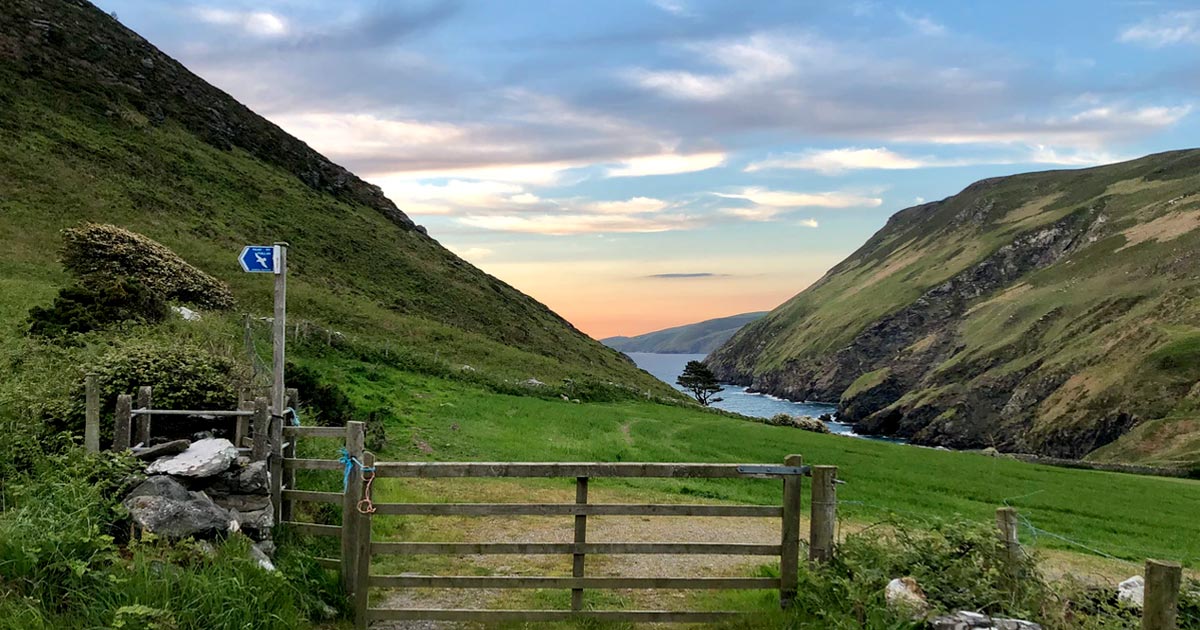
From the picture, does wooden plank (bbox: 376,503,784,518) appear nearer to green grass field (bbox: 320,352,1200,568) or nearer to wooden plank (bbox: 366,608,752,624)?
wooden plank (bbox: 366,608,752,624)

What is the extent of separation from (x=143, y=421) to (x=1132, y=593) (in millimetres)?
11682

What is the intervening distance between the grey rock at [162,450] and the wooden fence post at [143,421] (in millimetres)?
438

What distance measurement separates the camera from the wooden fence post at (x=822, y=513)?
26.5 ft

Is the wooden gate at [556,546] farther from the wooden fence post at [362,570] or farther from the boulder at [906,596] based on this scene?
the boulder at [906,596]

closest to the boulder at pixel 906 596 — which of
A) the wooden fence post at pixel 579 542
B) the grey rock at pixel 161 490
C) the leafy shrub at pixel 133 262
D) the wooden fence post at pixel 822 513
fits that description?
the wooden fence post at pixel 822 513

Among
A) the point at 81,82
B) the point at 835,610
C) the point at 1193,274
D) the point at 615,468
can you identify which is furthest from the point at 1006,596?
the point at 1193,274

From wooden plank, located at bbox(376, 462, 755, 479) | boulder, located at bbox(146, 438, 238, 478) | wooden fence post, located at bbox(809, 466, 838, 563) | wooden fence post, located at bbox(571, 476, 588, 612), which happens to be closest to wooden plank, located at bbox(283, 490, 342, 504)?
boulder, located at bbox(146, 438, 238, 478)

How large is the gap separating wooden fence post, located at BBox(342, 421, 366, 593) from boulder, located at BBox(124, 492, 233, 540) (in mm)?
1287

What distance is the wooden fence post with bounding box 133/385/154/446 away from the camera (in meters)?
9.63

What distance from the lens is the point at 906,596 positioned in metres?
7.03

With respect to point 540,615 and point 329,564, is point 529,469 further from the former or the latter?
point 329,564

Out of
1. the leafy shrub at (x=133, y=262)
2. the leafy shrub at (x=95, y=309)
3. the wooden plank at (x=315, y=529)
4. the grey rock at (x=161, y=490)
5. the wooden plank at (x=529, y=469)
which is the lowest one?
the wooden plank at (x=315, y=529)

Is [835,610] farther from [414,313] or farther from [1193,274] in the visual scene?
[1193,274]

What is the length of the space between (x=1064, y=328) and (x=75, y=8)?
14543cm
